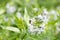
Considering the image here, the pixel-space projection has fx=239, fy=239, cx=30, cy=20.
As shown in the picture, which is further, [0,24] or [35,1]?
[35,1]

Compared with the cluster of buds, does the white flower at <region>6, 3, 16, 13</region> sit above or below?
above

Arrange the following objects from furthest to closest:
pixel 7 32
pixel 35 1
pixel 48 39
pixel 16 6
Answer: pixel 35 1, pixel 16 6, pixel 7 32, pixel 48 39

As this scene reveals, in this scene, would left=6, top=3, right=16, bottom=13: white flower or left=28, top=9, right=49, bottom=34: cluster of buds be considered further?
left=6, top=3, right=16, bottom=13: white flower

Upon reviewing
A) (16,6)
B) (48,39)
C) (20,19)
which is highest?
(16,6)

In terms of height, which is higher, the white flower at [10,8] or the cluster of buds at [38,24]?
the white flower at [10,8]

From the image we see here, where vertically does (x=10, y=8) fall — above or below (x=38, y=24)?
above

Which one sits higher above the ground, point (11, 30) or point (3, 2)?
point (3, 2)

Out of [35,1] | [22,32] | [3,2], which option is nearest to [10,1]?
[3,2]

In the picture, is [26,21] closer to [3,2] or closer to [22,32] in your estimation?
[22,32]

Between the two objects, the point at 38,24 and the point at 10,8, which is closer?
the point at 38,24

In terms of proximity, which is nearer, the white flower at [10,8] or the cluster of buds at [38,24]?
the cluster of buds at [38,24]

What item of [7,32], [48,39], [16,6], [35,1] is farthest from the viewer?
[35,1]
